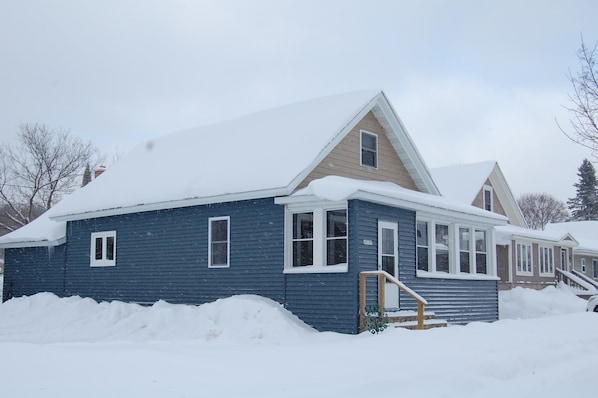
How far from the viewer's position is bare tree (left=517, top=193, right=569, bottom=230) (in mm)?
82750

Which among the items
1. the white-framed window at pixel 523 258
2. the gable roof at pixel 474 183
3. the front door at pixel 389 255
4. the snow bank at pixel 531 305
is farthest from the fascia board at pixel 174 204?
the white-framed window at pixel 523 258

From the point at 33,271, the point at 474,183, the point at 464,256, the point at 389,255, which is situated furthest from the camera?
the point at 474,183

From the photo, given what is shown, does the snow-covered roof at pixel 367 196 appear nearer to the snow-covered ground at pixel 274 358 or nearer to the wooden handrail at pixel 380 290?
the wooden handrail at pixel 380 290

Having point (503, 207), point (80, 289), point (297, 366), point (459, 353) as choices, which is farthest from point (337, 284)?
point (503, 207)

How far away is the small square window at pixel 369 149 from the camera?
61.0 feet

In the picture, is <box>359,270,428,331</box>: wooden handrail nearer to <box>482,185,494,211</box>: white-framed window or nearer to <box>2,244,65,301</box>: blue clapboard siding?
<box>2,244,65,301</box>: blue clapboard siding

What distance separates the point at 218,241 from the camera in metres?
17.6

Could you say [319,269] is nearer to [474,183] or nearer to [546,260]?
[474,183]

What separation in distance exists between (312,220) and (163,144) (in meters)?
10.2

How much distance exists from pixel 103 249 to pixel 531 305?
16.1 m

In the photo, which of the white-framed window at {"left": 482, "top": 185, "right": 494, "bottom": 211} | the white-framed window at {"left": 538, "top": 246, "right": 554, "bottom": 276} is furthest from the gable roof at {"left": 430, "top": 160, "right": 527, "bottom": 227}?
the white-framed window at {"left": 538, "top": 246, "right": 554, "bottom": 276}

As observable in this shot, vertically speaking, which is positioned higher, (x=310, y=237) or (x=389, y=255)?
(x=310, y=237)

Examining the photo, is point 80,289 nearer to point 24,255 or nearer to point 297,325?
point 24,255

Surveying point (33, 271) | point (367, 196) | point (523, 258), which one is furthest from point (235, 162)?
point (523, 258)
